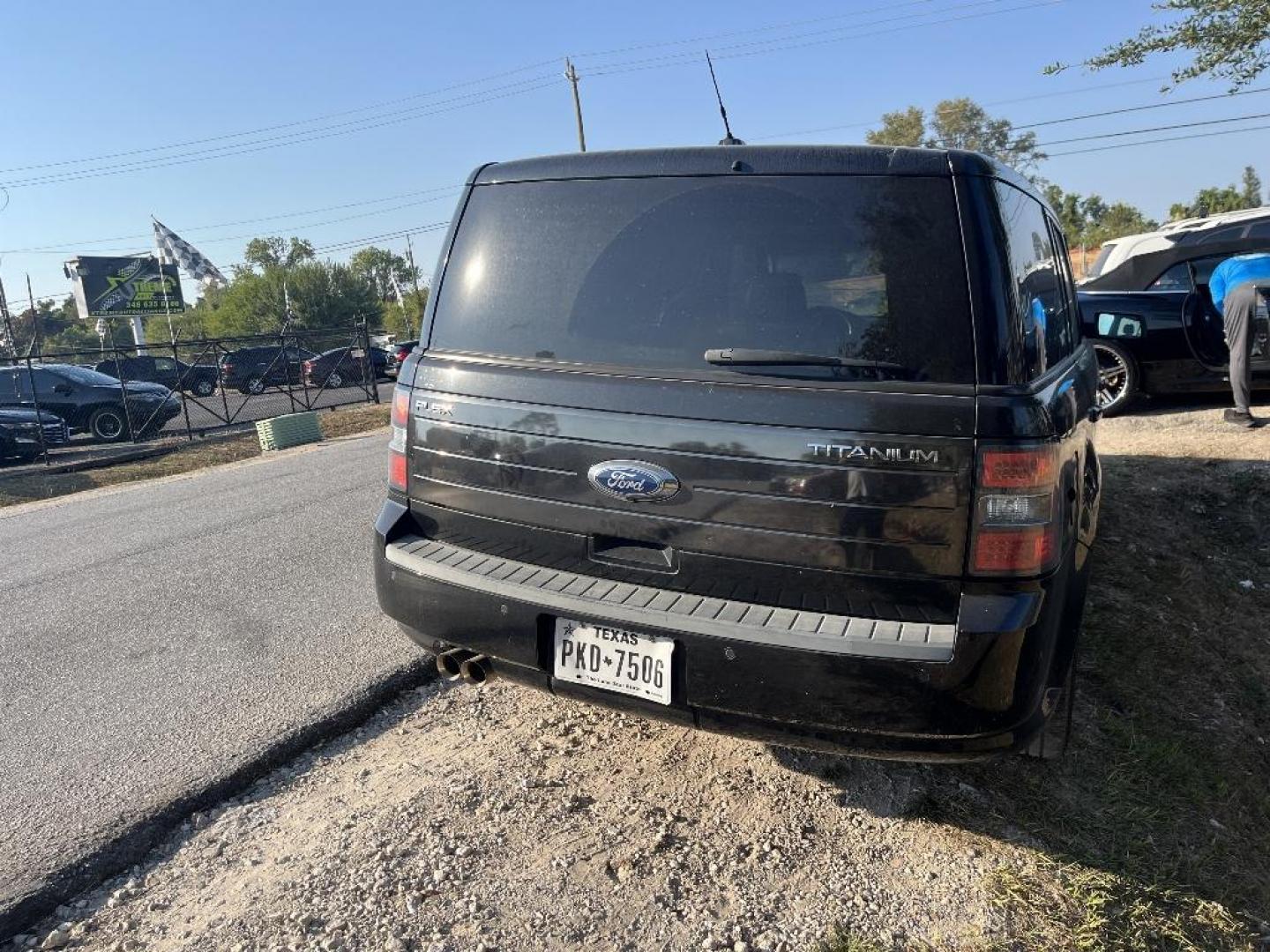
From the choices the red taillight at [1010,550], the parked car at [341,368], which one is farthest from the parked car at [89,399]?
the red taillight at [1010,550]

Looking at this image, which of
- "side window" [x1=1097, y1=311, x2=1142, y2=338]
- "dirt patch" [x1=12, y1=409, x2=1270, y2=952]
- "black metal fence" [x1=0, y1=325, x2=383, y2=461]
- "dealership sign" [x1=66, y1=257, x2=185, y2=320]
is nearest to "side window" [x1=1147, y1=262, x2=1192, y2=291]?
"side window" [x1=1097, y1=311, x2=1142, y2=338]

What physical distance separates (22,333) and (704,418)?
101701 mm

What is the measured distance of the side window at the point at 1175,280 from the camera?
8654mm

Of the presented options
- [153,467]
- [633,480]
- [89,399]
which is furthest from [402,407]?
[89,399]

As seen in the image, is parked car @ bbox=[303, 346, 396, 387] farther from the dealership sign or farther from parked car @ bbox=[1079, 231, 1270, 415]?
the dealership sign

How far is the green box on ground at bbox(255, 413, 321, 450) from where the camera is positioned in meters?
13.6

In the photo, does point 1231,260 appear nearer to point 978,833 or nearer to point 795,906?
point 978,833

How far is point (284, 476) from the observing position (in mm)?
9836

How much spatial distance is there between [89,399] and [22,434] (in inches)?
96.1

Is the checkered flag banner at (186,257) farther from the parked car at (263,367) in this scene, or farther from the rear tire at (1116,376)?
the rear tire at (1116,376)

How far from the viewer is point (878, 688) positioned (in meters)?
2.30

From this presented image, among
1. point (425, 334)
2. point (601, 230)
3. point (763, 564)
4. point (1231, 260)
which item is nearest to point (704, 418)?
point (763, 564)

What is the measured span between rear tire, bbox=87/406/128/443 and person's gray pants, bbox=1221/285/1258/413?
16.4 metres

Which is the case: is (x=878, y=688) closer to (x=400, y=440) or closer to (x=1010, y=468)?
(x=1010, y=468)
